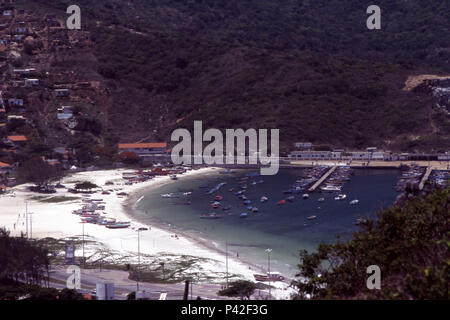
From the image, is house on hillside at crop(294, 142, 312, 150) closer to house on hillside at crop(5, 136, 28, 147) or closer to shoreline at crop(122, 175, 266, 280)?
shoreline at crop(122, 175, 266, 280)

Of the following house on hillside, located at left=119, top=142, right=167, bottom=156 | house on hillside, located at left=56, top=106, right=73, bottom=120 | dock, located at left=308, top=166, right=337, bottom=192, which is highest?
house on hillside, located at left=56, top=106, right=73, bottom=120

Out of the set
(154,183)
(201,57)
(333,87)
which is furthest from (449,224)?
(201,57)

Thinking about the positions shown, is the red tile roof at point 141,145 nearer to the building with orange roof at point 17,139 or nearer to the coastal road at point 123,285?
the building with orange roof at point 17,139

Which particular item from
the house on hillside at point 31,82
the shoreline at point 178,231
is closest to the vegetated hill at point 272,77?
the house on hillside at point 31,82

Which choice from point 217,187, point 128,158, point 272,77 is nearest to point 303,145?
point 272,77

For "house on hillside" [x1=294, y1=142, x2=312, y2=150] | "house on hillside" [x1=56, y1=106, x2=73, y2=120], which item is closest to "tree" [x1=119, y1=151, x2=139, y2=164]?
"house on hillside" [x1=56, y1=106, x2=73, y2=120]
